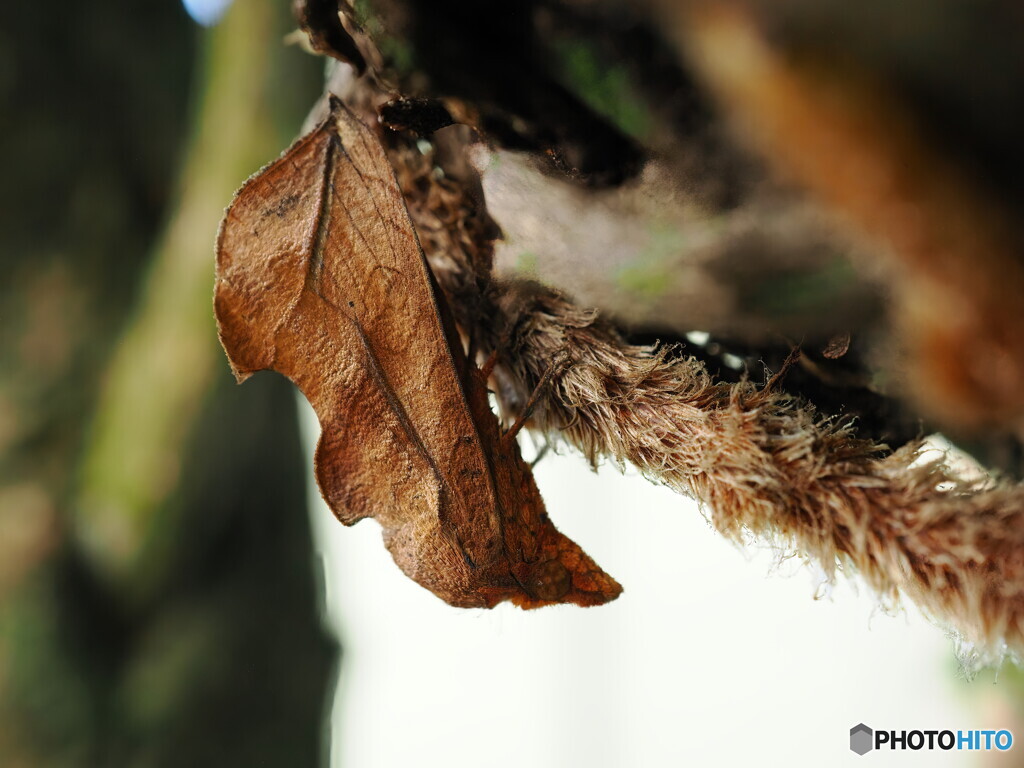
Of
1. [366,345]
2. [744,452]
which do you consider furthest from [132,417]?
[744,452]

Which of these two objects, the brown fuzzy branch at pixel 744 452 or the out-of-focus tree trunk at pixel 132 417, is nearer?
the brown fuzzy branch at pixel 744 452

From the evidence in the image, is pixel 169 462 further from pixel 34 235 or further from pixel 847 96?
pixel 847 96

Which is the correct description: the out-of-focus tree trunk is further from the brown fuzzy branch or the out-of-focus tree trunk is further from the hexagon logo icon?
the hexagon logo icon

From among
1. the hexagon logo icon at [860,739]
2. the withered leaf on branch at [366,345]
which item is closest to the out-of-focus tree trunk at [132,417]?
the withered leaf on branch at [366,345]

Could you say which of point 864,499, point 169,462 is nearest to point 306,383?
point 864,499

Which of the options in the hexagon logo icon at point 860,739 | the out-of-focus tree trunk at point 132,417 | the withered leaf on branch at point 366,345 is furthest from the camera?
the out-of-focus tree trunk at point 132,417

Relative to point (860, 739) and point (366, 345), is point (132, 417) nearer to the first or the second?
point (366, 345)

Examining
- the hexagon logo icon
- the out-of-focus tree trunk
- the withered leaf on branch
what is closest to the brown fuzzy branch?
the withered leaf on branch

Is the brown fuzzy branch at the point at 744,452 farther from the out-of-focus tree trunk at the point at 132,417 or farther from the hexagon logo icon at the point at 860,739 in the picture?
the out-of-focus tree trunk at the point at 132,417
